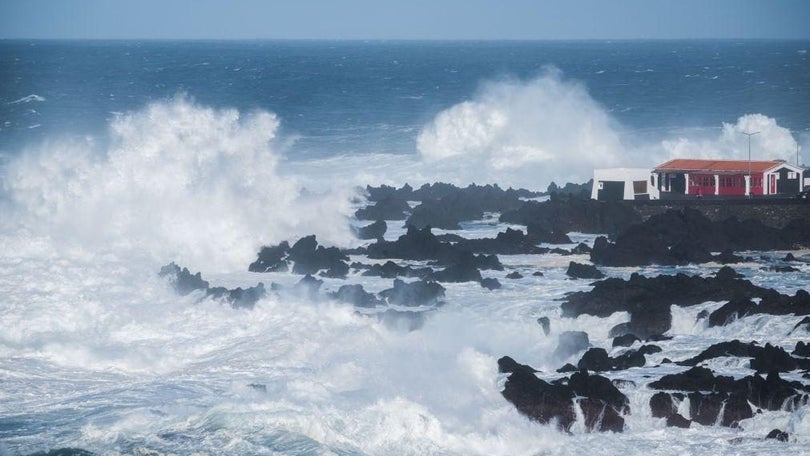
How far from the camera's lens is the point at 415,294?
2630 cm

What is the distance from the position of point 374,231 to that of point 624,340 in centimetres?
1415

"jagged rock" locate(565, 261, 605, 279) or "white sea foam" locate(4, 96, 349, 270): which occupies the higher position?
"white sea foam" locate(4, 96, 349, 270)

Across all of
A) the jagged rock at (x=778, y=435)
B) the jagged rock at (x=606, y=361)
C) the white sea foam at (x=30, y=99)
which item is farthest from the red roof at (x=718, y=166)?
the white sea foam at (x=30, y=99)

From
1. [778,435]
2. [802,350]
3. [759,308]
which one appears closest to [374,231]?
[759,308]

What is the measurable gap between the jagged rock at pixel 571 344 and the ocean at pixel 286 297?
1.18ft

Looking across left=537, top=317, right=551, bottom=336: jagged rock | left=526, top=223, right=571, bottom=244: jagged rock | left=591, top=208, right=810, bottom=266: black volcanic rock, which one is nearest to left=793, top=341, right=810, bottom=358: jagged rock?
left=537, top=317, right=551, bottom=336: jagged rock

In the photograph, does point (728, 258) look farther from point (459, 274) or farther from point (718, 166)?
point (718, 166)

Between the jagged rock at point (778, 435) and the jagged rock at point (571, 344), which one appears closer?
the jagged rock at point (778, 435)

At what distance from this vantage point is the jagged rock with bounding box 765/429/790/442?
1706 cm

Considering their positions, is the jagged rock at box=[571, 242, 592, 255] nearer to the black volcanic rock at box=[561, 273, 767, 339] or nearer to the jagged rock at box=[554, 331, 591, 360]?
the black volcanic rock at box=[561, 273, 767, 339]

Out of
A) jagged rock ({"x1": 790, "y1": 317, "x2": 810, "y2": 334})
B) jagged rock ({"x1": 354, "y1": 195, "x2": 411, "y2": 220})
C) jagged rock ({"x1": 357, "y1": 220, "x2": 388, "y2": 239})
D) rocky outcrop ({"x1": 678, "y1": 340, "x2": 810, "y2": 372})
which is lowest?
rocky outcrop ({"x1": 678, "y1": 340, "x2": 810, "y2": 372})

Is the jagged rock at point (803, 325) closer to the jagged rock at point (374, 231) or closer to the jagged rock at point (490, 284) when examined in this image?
the jagged rock at point (490, 284)

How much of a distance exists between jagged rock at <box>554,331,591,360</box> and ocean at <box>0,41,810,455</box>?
0.36 m

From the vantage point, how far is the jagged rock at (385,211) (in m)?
38.8
